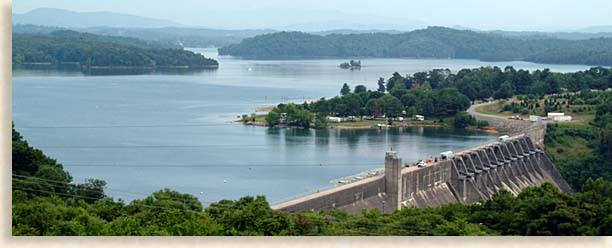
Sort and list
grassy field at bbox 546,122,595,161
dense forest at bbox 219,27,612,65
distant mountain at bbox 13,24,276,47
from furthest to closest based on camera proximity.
→ distant mountain at bbox 13,24,276,47 → dense forest at bbox 219,27,612,65 → grassy field at bbox 546,122,595,161

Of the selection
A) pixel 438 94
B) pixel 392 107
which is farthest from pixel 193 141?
pixel 438 94

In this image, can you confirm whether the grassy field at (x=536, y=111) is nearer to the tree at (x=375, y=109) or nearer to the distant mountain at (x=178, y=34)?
the tree at (x=375, y=109)

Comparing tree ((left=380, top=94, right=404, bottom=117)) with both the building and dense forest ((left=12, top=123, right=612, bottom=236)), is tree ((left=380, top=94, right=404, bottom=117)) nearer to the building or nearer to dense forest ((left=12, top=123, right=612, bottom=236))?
the building

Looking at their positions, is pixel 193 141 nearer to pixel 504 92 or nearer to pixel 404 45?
pixel 504 92

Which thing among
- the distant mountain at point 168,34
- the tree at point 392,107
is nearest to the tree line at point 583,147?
the tree at point 392,107

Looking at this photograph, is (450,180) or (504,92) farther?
(504,92)

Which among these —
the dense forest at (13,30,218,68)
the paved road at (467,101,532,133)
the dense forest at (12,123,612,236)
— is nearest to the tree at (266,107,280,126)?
the paved road at (467,101,532,133)

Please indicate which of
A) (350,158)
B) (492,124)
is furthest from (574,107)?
(350,158)
